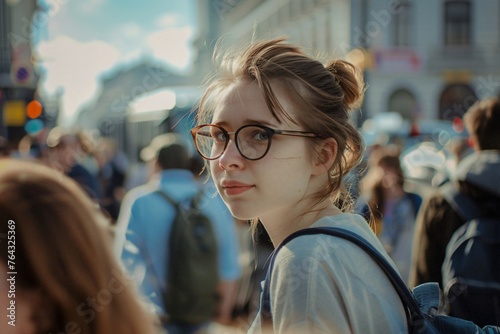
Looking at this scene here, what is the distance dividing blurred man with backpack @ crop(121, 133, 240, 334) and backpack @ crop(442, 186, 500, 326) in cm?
161

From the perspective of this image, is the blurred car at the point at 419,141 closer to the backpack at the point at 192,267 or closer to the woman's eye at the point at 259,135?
the backpack at the point at 192,267

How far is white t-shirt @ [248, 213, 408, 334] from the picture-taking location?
4.25 feet

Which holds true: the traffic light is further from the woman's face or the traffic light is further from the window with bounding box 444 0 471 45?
the window with bounding box 444 0 471 45

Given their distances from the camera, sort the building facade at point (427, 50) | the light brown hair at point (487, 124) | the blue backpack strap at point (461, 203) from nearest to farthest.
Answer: the blue backpack strap at point (461, 203) → the light brown hair at point (487, 124) → the building facade at point (427, 50)

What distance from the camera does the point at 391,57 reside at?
101 ft

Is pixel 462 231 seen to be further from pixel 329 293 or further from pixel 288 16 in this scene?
pixel 288 16

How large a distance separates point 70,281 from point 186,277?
2809 millimetres

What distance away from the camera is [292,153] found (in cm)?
161

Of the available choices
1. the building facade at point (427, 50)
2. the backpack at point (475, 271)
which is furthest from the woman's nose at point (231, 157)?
the building facade at point (427, 50)

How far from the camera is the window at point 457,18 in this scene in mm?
33156

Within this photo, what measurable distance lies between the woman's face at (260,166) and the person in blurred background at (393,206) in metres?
3.54

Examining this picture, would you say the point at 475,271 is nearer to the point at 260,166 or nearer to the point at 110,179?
the point at 260,166

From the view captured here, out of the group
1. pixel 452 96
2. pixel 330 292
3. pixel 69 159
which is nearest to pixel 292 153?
pixel 330 292

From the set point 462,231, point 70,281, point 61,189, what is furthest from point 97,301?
point 462,231
